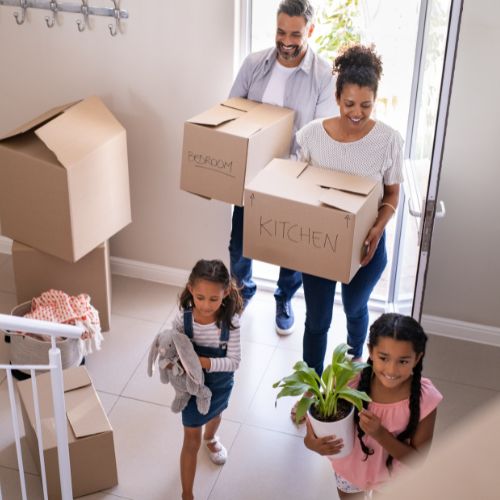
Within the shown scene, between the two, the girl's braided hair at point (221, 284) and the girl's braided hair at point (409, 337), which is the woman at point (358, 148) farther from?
the girl's braided hair at point (409, 337)

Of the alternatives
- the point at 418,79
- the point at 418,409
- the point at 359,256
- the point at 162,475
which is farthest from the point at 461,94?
the point at 162,475

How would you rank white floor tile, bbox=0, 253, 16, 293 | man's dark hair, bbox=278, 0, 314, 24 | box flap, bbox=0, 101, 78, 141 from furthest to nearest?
white floor tile, bbox=0, 253, 16, 293
box flap, bbox=0, 101, 78, 141
man's dark hair, bbox=278, 0, 314, 24

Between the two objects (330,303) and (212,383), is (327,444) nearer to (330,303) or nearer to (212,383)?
(212,383)

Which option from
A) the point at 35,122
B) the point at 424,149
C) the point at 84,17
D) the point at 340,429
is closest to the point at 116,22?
the point at 84,17

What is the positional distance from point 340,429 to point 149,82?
6.05 ft

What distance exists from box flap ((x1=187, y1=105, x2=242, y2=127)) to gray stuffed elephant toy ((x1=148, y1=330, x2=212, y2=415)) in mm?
803

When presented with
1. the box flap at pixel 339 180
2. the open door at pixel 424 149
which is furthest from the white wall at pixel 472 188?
the box flap at pixel 339 180

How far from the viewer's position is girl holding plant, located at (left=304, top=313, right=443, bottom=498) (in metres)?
1.70

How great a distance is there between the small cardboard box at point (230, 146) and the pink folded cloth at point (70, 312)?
66cm

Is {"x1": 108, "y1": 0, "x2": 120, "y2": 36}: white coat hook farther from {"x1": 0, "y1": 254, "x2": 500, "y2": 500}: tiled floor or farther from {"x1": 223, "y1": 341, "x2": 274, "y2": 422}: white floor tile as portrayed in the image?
{"x1": 223, "y1": 341, "x2": 274, "y2": 422}: white floor tile

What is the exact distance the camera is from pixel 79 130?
2.80 metres

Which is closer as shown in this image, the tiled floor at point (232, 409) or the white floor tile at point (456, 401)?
the tiled floor at point (232, 409)

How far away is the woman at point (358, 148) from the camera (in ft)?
7.05

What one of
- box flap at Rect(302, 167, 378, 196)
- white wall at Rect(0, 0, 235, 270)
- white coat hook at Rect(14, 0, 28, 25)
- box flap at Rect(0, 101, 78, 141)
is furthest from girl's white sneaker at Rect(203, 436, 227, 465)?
white coat hook at Rect(14, 0, 28, 25)
